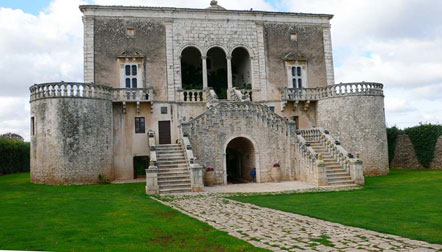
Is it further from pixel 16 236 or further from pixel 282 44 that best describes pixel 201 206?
pixel 282 44

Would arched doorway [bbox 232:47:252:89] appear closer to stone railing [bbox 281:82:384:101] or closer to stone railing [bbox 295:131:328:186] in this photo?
stone railing [bbox 281:82:384:101]

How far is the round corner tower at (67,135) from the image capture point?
80.1 feet

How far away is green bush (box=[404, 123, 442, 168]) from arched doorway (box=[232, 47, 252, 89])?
15.7 metres

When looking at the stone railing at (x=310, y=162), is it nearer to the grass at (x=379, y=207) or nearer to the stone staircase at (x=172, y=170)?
the grass at (x=379, y=207)

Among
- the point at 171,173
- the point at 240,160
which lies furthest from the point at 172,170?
the point at 240,160

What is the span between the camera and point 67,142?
24.5 meters

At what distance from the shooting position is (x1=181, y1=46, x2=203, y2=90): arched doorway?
34688mm

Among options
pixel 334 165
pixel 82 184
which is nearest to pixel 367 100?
pixel 334 165

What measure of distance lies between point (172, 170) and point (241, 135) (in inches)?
208

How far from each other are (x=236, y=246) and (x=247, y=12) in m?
Result: 26.7

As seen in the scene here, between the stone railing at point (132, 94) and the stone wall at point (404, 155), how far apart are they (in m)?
23.4

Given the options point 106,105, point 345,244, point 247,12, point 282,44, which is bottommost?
point 345,244

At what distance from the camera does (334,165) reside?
2386 centimetres

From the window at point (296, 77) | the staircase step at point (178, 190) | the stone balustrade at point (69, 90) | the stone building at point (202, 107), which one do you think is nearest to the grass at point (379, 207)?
the staircase step at point (178, 190)
